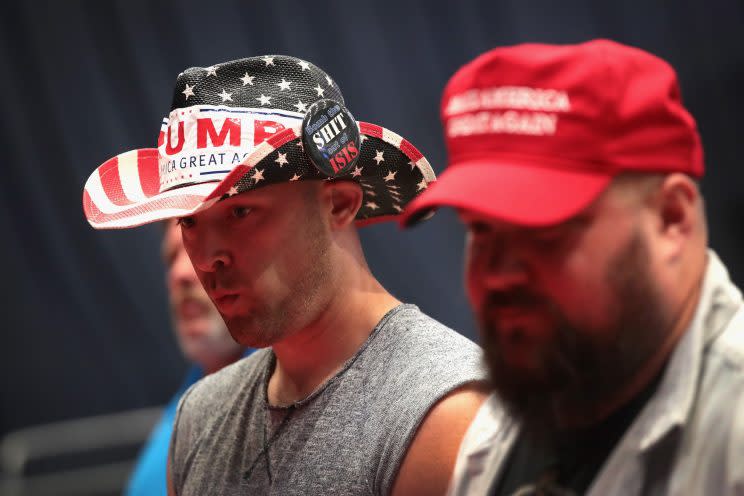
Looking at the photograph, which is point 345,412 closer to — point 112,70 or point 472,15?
point 472,15

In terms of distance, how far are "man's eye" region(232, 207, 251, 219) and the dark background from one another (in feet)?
6.38

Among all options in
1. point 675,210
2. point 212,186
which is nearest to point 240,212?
point 212,186

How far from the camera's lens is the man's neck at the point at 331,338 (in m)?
1.81

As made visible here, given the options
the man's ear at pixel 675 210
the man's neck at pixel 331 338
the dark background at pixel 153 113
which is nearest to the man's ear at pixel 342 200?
the man's neck at pixel 331 338

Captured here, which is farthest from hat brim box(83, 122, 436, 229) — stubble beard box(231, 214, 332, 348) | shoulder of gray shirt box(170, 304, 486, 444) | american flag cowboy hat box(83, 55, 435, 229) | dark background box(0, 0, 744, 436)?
dark background box(0, 0, 744, 436)

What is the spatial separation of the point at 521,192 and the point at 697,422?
0.30 metres

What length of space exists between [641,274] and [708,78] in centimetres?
254

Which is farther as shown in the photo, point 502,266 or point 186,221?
point 186,221

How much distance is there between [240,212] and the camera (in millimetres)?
1743

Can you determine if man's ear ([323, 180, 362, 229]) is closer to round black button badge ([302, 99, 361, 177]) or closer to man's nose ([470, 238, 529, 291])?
round black button badge ([302, 99, 361, 177])

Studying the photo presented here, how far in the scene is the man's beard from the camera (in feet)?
3.59

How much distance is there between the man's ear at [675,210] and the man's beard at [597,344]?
1.4 inches

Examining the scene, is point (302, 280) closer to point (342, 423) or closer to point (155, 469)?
point (342, 423)

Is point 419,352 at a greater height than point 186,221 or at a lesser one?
lesser
